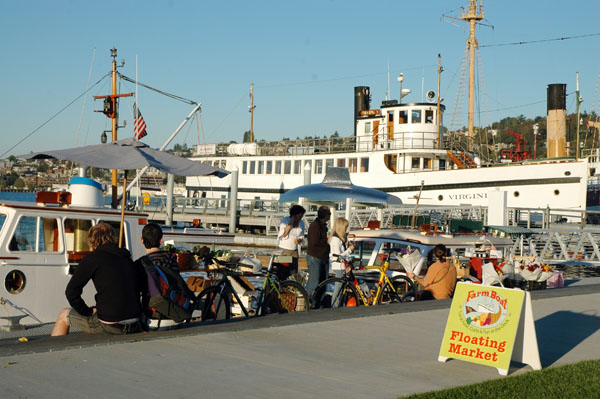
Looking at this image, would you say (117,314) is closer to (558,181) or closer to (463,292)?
(463,292)

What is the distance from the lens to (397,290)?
42.7 feet

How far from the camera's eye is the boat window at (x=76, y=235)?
11367 millimetres

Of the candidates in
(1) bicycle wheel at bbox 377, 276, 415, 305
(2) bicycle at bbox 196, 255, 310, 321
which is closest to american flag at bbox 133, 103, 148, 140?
(1) bicycle wheel at bbox 377, 276, 415, 305

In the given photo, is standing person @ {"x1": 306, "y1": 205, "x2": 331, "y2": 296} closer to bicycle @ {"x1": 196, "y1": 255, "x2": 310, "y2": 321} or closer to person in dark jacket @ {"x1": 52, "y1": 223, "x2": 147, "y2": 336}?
bicycle @ {"x1": 196, "y1": 255, "x2": 310, "y2": 321}

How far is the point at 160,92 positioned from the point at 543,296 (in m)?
23.1

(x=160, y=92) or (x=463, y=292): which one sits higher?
(x=160, y=92)

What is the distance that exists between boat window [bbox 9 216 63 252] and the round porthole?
339 millimetres

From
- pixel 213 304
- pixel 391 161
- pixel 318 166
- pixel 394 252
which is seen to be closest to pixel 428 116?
pixel 391 161

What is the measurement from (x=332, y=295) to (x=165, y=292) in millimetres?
4233

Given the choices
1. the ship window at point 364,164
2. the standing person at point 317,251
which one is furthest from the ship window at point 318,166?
the standing person at point 317,251

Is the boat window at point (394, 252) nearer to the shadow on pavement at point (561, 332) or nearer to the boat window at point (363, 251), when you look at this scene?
the boat window at point (363, 251)

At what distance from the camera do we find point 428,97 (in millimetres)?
47219

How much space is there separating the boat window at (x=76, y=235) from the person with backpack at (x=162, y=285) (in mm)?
3376

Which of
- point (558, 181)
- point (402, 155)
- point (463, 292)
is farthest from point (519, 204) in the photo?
point (463, 292)
